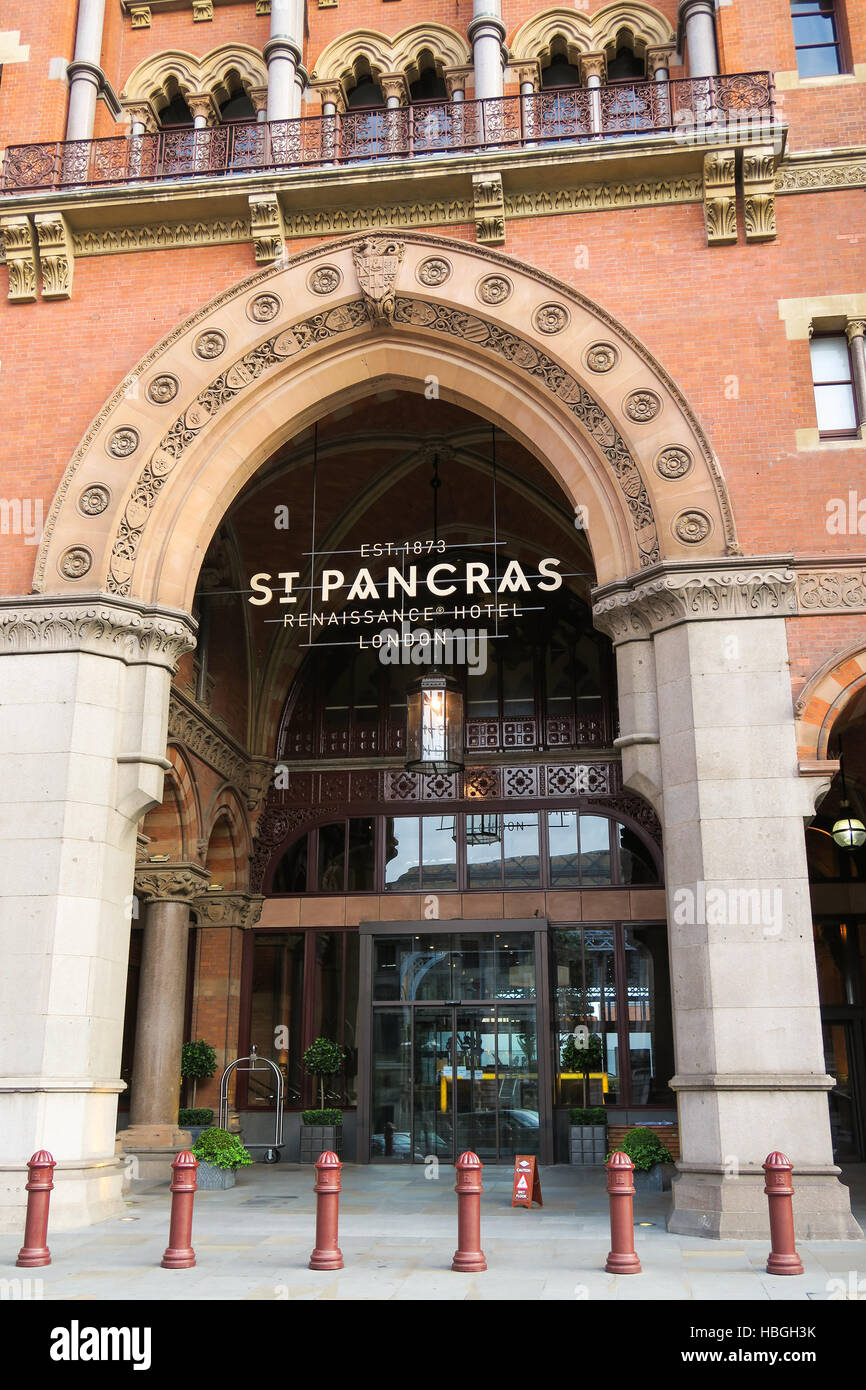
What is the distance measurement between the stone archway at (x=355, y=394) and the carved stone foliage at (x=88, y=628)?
0.95 ft

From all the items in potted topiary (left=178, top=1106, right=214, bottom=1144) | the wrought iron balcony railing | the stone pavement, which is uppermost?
the wrought iron balcony railing

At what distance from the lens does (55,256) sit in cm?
1639

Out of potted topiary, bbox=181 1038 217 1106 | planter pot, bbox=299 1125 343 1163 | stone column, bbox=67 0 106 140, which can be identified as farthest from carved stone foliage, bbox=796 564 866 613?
potted topiary, bbox=181 1038 217 1106

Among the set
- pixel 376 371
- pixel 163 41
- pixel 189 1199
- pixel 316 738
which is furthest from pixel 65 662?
pixel 163 41

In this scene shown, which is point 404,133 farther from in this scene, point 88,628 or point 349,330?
point 88,628

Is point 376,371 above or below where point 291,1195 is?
above

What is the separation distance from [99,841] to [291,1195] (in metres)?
5.53

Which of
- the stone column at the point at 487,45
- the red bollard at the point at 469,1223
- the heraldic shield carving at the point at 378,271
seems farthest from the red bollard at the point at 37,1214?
the stone column at the point at 487,45

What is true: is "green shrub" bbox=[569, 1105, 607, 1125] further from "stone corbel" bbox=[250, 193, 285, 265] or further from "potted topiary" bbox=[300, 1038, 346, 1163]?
"stone corbel" bbox=[250, 193, 285, 265]

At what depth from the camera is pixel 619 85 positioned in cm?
1661

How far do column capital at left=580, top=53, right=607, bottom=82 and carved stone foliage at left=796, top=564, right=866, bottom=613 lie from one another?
334 inches

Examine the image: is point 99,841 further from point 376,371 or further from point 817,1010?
point 817,1010

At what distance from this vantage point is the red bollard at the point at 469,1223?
9383 mm

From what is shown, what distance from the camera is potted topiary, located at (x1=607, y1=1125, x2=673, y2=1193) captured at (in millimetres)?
15352
